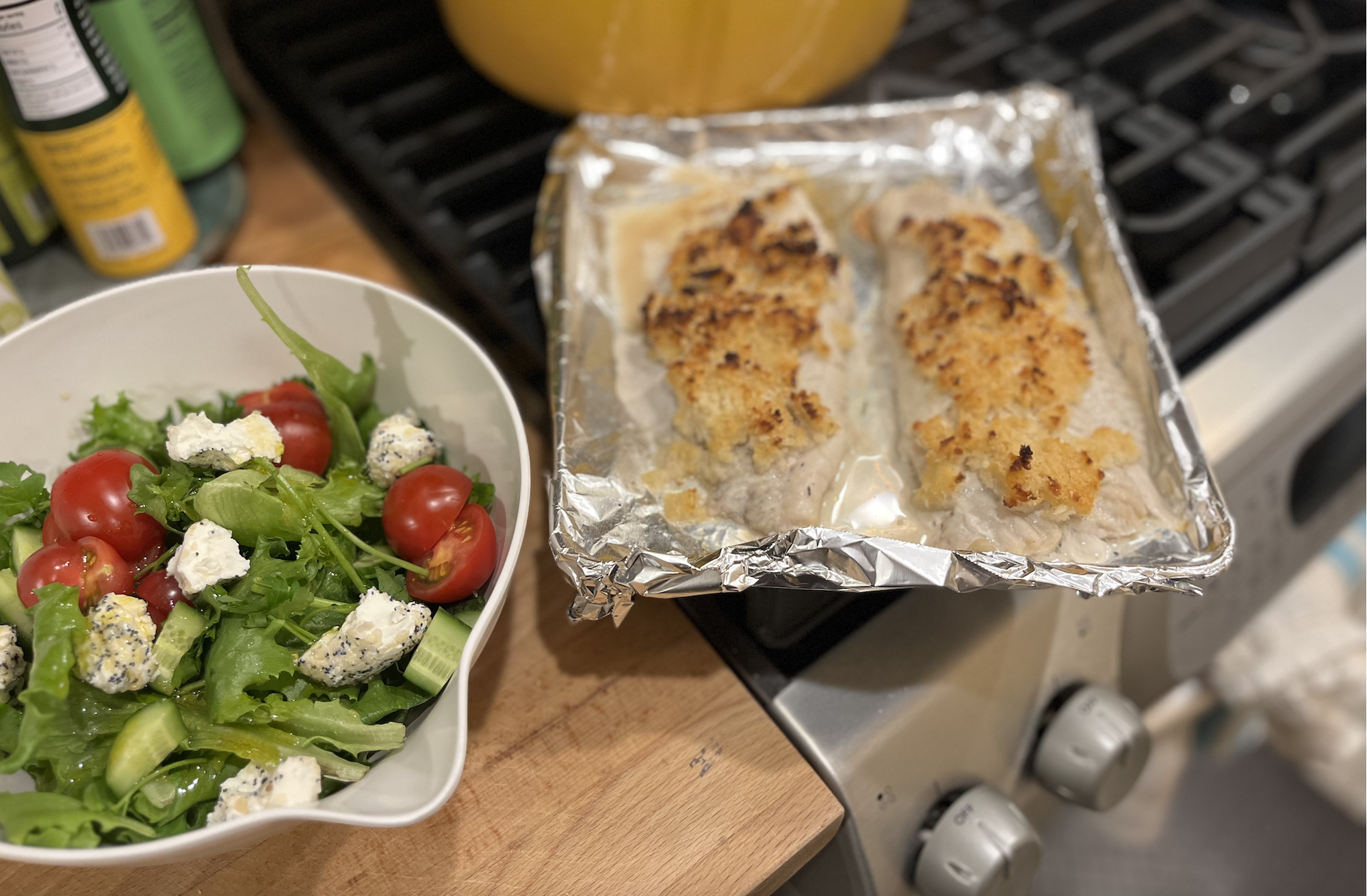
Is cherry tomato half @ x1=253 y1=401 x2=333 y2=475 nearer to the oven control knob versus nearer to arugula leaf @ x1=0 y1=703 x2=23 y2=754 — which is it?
arugula leaf @ x1=0 y1=703 x2=23 y2=754

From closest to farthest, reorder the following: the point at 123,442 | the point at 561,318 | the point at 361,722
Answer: the point at 361,722 → the point at 123,442 → the point at 561,318

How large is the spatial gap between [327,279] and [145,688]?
12.0 inches

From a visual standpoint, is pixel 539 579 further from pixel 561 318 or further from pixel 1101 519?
pixel 1101 519

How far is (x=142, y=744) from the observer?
0.52m

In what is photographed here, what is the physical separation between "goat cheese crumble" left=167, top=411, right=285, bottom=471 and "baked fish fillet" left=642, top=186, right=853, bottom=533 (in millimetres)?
272

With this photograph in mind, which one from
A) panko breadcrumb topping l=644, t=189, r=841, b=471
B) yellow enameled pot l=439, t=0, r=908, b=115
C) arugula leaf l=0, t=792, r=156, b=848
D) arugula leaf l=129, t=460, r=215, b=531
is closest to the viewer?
arugula leaf l=0, t=792, r=156, b=848

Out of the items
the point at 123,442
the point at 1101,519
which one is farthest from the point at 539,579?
the point at 1101,519

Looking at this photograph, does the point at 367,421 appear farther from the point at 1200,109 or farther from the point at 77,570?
the point at 1200,109

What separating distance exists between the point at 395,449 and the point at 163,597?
0.17 m

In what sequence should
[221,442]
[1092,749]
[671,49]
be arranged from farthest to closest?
[671,49]
[1092,749]
[221,442]

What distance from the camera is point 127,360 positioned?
680 millimetres

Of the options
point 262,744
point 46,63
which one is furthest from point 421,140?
point 262,744

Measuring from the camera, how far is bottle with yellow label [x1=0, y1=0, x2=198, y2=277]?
2.35 ft

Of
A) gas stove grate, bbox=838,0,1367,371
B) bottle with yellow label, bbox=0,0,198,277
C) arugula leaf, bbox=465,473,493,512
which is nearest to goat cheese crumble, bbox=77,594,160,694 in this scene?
arugula leaf, bbox=465,473,493,512
